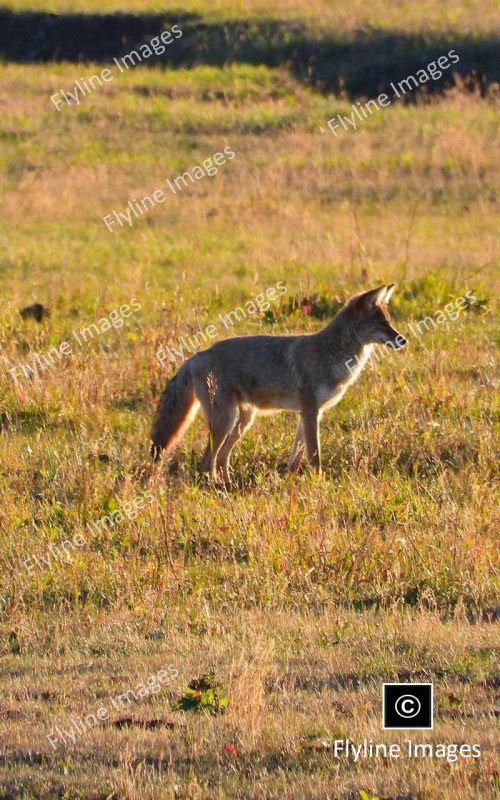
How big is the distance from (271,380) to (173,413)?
856 millimetres

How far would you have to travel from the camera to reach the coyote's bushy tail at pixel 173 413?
10148 millimetres

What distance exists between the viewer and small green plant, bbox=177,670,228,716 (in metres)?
5.61

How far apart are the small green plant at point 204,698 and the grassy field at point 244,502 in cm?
4

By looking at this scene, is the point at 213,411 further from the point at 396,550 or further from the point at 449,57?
the point at 449,57

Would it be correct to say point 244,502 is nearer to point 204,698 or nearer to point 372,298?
point 372,298

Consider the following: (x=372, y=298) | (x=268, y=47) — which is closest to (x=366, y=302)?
(x=372, y=298)

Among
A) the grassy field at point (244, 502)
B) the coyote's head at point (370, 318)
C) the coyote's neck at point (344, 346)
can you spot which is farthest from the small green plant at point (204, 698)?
the coyote's head at point (370, 318)

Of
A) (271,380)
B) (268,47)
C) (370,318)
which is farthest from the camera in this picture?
(268,47)

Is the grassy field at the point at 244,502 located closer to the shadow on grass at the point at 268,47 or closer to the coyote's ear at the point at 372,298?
the coyote's ear at the point at 372,298

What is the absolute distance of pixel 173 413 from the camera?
1016 centimetres

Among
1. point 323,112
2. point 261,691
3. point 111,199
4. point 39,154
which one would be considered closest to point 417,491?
point 261,691

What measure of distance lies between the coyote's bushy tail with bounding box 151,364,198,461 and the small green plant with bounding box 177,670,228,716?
4.49m

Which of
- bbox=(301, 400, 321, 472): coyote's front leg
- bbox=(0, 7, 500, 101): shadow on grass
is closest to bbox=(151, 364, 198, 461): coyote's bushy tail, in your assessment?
bbox=(301, 400, 321, 472): coyote's front leg

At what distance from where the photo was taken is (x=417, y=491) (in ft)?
32.5
